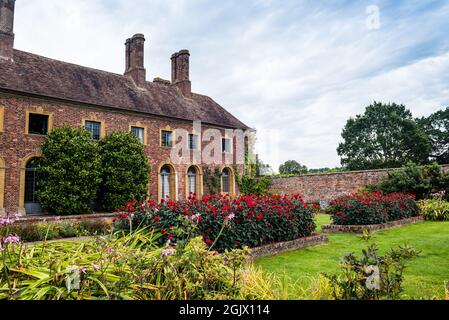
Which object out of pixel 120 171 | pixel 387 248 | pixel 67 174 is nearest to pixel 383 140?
pixel 120 171

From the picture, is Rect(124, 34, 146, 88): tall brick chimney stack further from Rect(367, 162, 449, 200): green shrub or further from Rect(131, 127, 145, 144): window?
Rect(367, 162, 449, 200): green shrub

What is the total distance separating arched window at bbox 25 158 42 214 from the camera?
1508 centimetres

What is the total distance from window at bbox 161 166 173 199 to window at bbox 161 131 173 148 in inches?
59.5

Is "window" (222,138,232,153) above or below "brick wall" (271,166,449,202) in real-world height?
above

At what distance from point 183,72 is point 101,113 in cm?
888

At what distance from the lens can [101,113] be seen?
17.7m

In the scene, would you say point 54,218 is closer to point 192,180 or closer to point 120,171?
point 120,171

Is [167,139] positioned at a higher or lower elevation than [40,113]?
lower

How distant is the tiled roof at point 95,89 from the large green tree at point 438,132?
2910 centimetres

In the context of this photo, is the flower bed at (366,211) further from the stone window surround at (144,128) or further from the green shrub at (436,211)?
the stone window surround at (144,128)

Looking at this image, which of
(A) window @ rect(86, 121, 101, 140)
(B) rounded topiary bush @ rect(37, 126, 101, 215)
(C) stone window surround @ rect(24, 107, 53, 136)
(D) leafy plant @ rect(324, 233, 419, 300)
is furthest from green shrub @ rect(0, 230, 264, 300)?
(A) window @ rect(86, 121, 101, 140)

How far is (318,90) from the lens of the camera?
45.5 feet

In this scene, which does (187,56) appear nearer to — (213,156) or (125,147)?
(213,156)

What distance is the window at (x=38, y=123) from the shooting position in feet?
50.9
